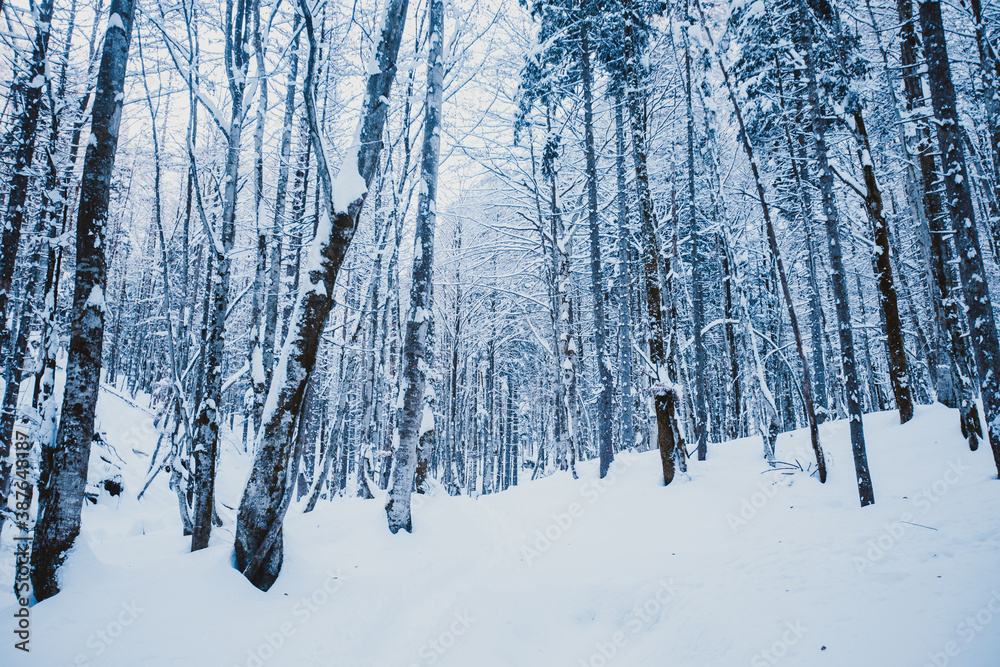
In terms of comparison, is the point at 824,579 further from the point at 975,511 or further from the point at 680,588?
the point at 975,511

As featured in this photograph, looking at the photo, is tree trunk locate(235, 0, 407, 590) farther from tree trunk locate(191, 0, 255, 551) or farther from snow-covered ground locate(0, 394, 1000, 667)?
tree trunk locate(191, 0, 255, 551)

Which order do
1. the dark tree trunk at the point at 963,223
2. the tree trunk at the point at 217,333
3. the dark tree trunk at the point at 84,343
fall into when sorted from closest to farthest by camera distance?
the dark tree trunk at the point at 84,343 < the dark tree trunk at the point at 963,223 < the tree trunk at the point at 217,333

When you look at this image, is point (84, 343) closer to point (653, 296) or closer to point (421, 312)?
point (421, 312)

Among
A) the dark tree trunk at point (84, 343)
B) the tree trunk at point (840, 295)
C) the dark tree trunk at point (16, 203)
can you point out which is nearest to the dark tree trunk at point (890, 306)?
the tree trunk at point (840, 295)

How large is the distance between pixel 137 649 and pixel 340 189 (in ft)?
12.7

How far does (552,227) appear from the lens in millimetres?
12922

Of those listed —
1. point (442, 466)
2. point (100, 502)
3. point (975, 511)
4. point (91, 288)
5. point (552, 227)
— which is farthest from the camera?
point (442, 466)

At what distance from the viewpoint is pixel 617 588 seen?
4.70 meters

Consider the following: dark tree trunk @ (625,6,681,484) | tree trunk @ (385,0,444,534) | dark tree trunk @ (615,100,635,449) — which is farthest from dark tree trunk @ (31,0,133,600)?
dark tree trunk @ (615,100,635,449)

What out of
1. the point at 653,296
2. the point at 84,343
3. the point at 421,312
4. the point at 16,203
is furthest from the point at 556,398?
the point at 16,203

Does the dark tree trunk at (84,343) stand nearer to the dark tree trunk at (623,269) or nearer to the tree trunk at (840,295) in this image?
the tree trunk at (840,295)

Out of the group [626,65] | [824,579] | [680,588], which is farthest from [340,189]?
[626,65]

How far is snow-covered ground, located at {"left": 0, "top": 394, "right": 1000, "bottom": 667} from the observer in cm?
291

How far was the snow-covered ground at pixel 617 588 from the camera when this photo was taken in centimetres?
291
